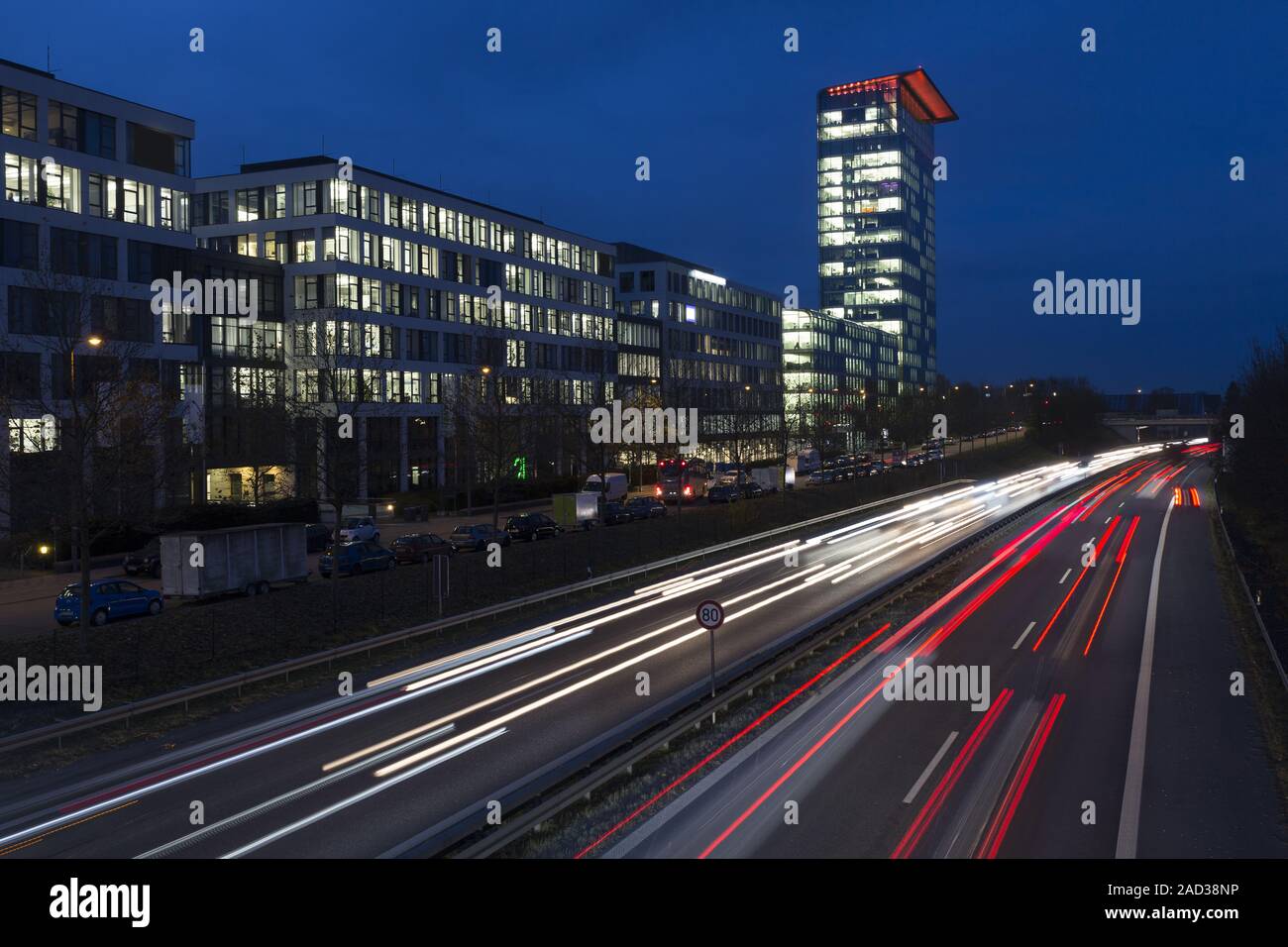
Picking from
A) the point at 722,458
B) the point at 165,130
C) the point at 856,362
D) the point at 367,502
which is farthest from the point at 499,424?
the point at 856,362

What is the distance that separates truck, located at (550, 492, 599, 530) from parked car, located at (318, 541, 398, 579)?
13658 millimetres

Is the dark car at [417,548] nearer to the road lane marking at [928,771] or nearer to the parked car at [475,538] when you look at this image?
the parked car at [475,538]

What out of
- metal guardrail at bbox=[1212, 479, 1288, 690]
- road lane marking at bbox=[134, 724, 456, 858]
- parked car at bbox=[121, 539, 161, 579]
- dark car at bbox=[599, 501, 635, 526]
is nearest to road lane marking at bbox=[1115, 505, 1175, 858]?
metal guardrail at bbox=[1212, 479, 1288, 690]

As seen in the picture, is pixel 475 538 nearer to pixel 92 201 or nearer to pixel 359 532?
pixel 359 532

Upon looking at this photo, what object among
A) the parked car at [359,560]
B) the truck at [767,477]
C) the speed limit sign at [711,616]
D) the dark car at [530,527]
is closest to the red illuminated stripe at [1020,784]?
the speed limit sign at [711,616]

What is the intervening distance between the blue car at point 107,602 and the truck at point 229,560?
107 cm

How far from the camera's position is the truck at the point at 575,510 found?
49.0 meters

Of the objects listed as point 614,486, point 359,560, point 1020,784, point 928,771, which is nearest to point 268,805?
point 928,771

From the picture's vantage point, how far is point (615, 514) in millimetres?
52875

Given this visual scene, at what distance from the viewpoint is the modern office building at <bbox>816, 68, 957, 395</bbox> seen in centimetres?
18600

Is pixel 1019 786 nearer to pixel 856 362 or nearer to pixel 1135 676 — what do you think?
pixel 1135 676

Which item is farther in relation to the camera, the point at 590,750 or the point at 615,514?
the point at 615,514

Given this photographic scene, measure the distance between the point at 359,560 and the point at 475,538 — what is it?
7125mm
